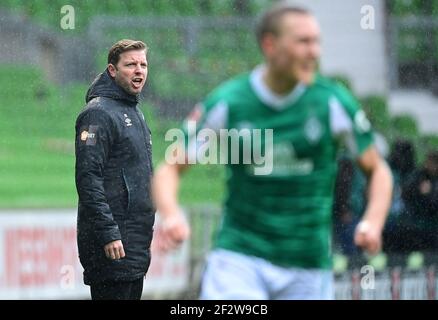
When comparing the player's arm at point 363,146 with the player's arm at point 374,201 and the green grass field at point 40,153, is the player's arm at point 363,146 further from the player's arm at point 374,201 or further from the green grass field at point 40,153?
the green grass field at point 40,153

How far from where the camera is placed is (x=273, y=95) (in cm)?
436

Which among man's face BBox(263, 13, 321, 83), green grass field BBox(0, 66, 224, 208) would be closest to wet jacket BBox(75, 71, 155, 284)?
man's face BBox(263, 13, 321, 83)

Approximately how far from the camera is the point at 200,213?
324 inches

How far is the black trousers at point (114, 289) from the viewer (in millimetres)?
5500

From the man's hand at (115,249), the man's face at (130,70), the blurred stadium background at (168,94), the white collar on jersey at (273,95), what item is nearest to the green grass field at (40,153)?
the blurred stadium background at (168,94)

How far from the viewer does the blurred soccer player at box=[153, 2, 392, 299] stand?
4309mm

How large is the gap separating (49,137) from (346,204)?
226 centimetres

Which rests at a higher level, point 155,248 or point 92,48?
point 92,48

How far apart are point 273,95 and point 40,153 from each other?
15.6 ft

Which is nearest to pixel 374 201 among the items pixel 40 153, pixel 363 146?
pixel 363 146

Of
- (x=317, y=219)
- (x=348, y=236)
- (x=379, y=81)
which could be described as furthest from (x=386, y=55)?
(x=317, y=219)

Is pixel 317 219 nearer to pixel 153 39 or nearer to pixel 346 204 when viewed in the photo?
pixel 346 204
